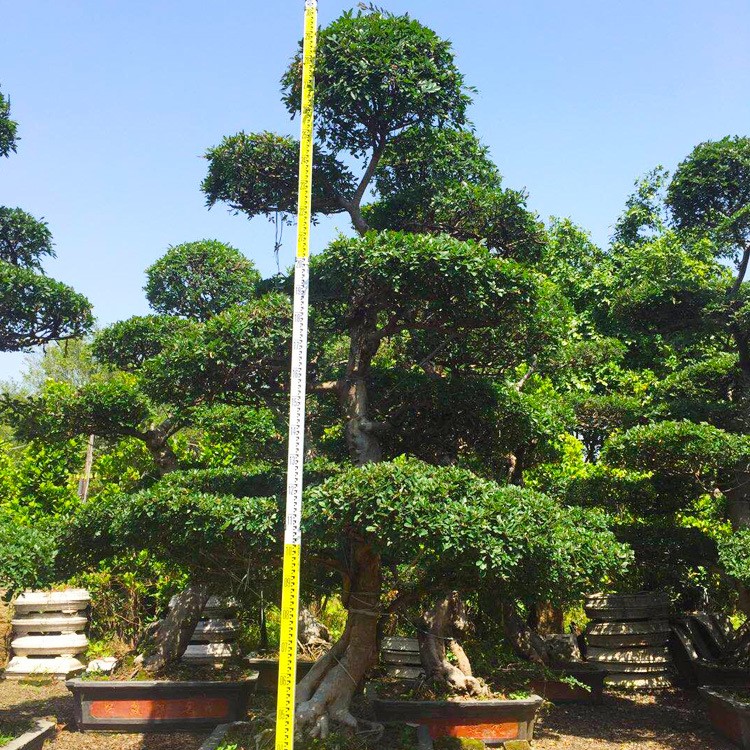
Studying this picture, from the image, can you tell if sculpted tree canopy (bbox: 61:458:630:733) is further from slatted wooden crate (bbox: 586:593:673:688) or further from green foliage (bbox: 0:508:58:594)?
slatted wooden crate (bbox: 586:593:673:688)

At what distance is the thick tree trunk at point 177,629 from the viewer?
331 inches

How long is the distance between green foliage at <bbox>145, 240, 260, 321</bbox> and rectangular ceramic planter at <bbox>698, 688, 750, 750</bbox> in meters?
7.07

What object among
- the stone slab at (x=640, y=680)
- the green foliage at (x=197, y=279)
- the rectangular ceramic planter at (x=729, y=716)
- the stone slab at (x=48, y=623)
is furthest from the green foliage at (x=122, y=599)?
the rectangular ceramic planter at (x=729, y=716)

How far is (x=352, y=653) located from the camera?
263 inches

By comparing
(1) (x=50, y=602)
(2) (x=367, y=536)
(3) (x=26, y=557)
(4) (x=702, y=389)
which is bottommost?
(1) (x=50, y=602)

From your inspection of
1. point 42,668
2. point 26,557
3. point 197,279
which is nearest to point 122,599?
point 42,668

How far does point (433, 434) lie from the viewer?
25.6 feet

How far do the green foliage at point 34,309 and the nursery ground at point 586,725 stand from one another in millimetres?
4101

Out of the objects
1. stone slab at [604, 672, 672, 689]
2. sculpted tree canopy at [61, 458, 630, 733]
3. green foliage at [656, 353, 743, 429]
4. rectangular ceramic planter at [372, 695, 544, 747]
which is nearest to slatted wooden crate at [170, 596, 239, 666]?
sculpted tree canopy at [61, 458, 630, 733]

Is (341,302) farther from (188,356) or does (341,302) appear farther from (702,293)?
(702,293)

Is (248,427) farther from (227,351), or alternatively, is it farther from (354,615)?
(354,615)

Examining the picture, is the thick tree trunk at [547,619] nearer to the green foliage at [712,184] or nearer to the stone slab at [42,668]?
the green foliage at [712,184]

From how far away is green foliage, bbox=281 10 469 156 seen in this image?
22.2 feet

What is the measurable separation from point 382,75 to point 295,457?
158 inches
